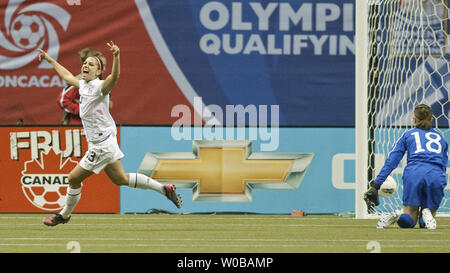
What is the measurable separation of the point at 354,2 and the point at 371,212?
2.73m

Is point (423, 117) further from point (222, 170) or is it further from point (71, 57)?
point (71, 57)

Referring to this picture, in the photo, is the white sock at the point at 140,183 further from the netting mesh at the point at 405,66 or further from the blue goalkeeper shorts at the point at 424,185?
the netting mesh at the point at 405,66

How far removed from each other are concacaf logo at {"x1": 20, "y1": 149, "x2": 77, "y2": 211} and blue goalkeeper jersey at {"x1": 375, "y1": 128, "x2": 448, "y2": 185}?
4.13m

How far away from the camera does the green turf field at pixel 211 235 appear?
699 centimetres

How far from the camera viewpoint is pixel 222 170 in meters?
11.2

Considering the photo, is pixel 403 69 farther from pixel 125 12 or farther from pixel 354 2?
pixel 125 12

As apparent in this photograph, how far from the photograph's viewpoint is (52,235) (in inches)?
315

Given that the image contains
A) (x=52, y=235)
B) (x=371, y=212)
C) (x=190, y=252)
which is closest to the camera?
(x=190, y=252)

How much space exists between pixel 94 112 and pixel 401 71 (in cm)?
456

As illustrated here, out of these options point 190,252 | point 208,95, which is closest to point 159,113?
point 208,95

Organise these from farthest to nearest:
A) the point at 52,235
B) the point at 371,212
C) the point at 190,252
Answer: the point at 371,212 → the point at 52,235 → the point at 190,252

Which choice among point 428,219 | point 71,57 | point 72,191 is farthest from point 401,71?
point 72,191

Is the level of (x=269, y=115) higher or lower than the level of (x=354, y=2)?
lower

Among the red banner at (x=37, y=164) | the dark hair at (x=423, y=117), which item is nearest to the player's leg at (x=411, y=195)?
the dark hair at (x=423, y=117)
